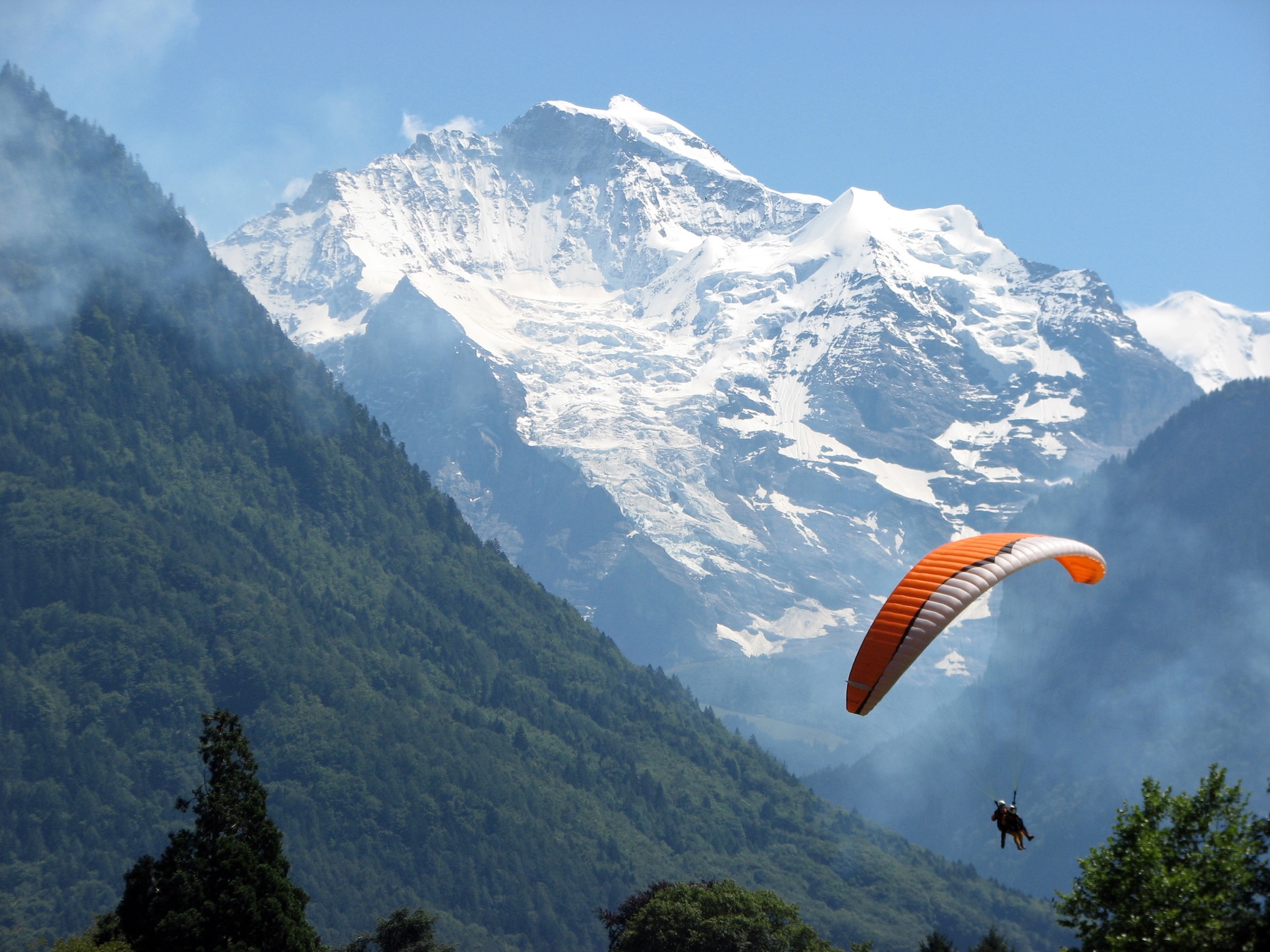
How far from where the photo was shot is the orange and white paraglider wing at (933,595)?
172ft

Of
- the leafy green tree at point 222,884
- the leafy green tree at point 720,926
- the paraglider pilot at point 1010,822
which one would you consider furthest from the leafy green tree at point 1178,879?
the leafy green tree at point 720,926

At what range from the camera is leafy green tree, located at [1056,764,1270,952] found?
48.2 m

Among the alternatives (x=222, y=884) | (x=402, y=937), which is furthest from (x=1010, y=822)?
(x=402, y=937)

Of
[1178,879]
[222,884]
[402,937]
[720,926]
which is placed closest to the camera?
[1178,879]

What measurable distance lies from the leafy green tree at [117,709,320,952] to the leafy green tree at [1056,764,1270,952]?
1768 inches

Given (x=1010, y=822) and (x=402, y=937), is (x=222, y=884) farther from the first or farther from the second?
(x=1010, y=822)

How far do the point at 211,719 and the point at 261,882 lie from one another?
38.2 feet

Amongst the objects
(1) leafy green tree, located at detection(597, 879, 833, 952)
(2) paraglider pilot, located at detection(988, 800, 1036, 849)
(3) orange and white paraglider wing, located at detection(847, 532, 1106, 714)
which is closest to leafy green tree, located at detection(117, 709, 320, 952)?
(1) leafy green tree, located at detection(597, 879, 833, 952)

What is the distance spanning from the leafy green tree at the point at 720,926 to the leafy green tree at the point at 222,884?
36.2 m

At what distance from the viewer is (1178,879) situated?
161 feet

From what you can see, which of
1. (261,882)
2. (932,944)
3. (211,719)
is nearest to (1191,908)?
(261,882)

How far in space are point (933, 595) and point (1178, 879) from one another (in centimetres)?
1420

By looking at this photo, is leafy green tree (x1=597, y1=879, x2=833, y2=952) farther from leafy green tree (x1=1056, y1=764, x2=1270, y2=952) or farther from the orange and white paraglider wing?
the orange and white paraglider wing

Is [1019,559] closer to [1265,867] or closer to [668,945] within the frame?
[1265,867]
